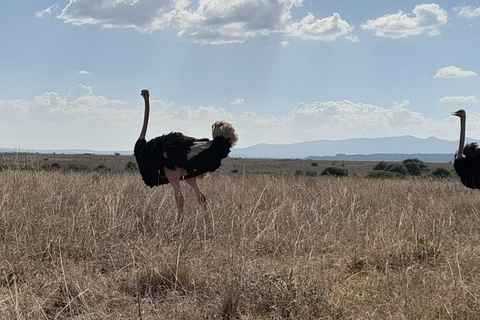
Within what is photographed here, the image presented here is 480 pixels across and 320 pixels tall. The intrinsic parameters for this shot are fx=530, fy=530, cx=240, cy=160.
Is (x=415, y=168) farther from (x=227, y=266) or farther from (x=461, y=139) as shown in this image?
(x=227, y=266)

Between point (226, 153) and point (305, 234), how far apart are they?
1.85 m

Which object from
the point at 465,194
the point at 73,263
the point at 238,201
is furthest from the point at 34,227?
the point at 465,194

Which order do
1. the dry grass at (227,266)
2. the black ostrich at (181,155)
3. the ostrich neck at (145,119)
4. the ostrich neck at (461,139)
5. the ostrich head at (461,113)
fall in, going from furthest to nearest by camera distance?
the ostrich head at (461,113)
the ostrich neck at (461,139)
the ostrich neck at (145,119)
the black ostrich at (181,155)
the dry grass at (227,266)

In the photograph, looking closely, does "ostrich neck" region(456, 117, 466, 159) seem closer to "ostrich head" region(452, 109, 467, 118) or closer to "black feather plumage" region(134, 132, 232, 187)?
"ostrich head" region(452, 109, 467, 118)

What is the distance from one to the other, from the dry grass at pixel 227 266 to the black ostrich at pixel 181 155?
43 centimetres

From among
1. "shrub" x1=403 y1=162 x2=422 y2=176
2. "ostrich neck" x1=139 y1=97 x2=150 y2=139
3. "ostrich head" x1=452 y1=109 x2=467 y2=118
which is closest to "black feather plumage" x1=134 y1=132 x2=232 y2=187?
"ostrich neck" x1=139 y1=97 x2=150 y2=139

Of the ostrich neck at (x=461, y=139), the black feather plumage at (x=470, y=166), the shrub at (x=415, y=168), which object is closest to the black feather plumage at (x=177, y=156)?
the black feather plumage at (x=470, y=166)

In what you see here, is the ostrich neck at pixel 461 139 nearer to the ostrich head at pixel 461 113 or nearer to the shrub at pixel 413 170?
the ostrich head at pixel 461 113

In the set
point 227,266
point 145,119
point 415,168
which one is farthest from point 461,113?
point 415,168

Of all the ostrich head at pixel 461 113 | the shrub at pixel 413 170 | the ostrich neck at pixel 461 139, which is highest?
the ostrich head at pixel 461 113

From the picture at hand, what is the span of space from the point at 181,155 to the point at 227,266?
3016 millimetres

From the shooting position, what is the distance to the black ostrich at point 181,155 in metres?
6.87

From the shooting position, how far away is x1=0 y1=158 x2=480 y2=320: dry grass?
3.36 meters

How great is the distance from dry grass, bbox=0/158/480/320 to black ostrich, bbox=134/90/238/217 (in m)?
0.43
